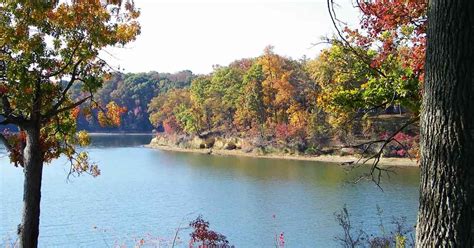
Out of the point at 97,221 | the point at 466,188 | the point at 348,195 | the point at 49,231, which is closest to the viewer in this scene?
the point at 466,188

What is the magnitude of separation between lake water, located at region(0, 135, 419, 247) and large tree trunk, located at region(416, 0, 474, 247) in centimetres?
744

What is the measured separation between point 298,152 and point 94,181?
63.3 feet

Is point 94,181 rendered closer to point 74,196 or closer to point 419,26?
point 74,196

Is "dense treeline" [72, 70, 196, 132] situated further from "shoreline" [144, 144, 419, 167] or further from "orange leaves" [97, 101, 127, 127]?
"orange leaves" [97, 101, 127, 127]

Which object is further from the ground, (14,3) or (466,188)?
(14,3)

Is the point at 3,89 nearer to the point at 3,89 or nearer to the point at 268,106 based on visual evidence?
the point at 3,89

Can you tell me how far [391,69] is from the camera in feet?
25.7

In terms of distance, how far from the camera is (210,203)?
22250 mm

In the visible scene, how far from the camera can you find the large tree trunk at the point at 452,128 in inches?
103

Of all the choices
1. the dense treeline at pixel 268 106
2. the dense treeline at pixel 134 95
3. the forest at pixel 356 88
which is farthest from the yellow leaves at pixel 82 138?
the dense treeline at pixel 134 95

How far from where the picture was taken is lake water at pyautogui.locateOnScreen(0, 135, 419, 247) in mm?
16500

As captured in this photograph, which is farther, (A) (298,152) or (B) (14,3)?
(A) (298,152)

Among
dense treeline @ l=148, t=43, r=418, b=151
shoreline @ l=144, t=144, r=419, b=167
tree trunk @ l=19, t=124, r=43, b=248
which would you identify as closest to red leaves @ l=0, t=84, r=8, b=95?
tree trunk @ l=19, t=124, r=43, b=248

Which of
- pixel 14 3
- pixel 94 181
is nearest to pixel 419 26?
pixel 14 3
